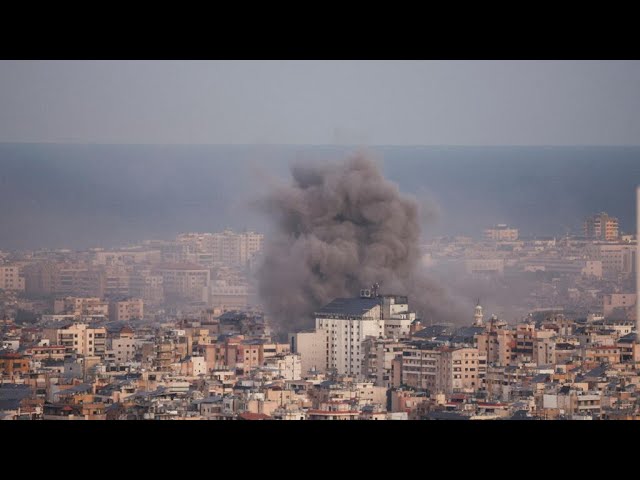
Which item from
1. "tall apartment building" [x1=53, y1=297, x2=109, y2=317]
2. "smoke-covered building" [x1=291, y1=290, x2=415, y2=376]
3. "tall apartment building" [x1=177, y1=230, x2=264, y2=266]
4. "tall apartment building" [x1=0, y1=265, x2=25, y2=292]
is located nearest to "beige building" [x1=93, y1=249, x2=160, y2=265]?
"tall apartment building" [x1=177, y1=230, x2=264, y2=266]

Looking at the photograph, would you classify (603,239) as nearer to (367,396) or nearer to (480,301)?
(480,301)

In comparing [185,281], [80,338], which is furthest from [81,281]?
[80,338]

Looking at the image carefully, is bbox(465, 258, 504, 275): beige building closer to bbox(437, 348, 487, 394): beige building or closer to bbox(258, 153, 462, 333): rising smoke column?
bbox(258, 153, 462, 333): rising smoke column

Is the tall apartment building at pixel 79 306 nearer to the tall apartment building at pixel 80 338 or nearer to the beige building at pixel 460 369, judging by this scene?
the tall apartment building at pixel 80 338

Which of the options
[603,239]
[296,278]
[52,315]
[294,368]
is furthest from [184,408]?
[603,239]

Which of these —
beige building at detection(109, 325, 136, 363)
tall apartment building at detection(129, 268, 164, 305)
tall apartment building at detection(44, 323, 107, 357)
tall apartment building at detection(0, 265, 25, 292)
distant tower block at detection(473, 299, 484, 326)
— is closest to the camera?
beige building at detection(109, 325, 136, 363)

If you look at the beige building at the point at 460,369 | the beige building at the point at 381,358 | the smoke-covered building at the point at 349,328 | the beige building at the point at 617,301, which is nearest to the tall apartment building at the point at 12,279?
the smoke-covered building at the point at 349,328
